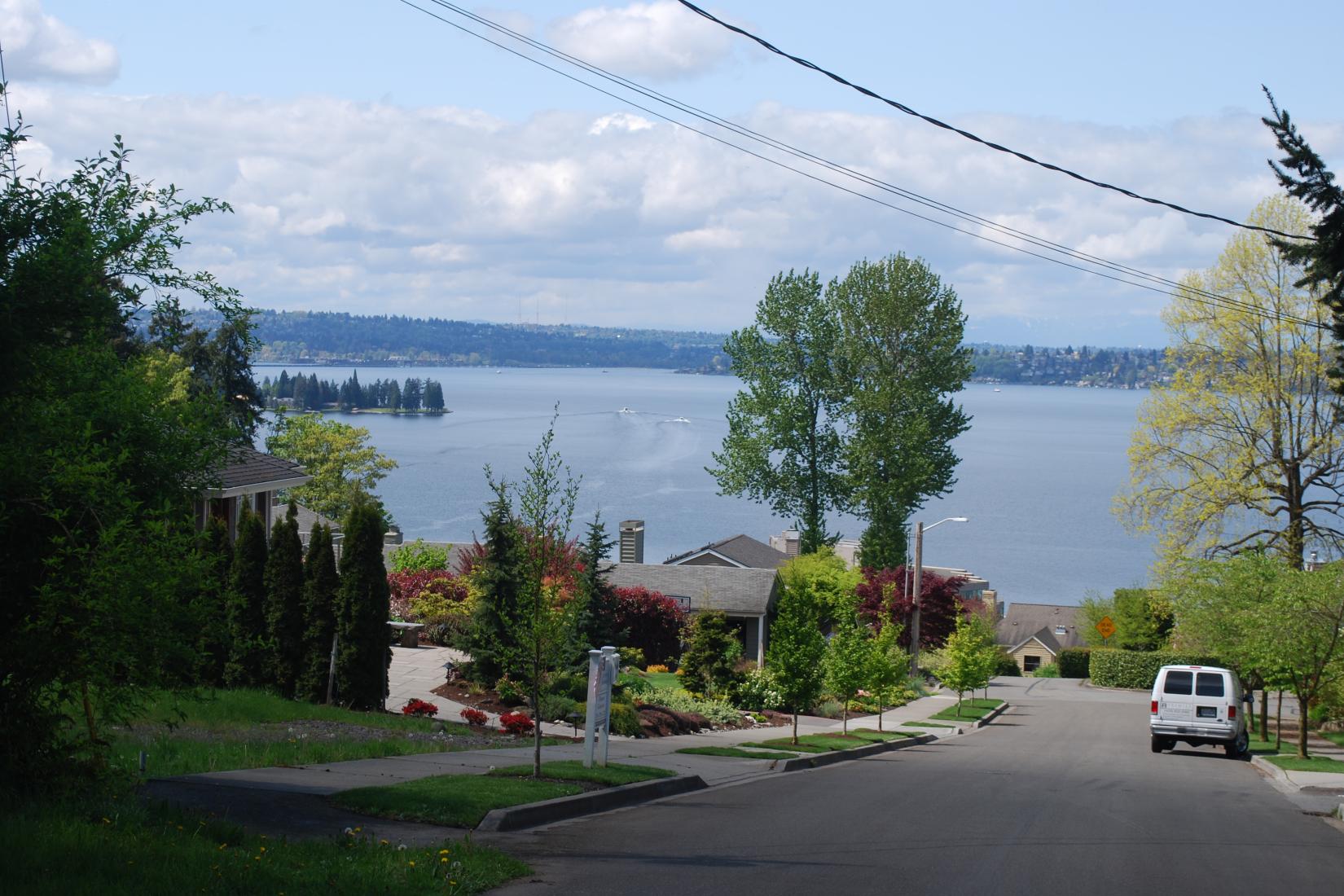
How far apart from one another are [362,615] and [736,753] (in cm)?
696

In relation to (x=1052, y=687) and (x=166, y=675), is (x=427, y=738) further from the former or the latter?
(x=1052, y=687)

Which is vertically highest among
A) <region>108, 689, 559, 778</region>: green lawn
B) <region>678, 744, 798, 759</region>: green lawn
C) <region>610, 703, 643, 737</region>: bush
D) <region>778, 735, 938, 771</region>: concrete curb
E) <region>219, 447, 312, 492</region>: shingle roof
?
<region>219, 447, 312, 492</region>: shingle roof

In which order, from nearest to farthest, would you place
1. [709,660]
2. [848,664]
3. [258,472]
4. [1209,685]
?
1. [848,664]
2. [1209,685]
3. [258,472]
4. [709,660]

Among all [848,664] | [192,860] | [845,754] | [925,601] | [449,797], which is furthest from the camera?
[925,601]

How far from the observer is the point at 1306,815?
57.4 feet

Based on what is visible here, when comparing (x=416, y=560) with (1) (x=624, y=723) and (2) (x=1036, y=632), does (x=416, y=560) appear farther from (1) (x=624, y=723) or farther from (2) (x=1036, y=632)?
(2) (x=1036, y=632)

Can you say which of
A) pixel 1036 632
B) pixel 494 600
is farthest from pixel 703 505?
pixel 494 600

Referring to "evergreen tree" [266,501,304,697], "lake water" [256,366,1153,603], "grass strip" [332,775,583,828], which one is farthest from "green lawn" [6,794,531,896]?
"lake water" [256,366,1153,603]

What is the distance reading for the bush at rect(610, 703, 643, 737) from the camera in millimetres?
23859

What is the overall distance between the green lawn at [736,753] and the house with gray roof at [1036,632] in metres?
74.3

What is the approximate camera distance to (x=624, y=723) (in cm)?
2398

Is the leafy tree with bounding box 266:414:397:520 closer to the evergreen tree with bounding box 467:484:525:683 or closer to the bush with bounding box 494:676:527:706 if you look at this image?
the evergreen tree with bounding box 467:484:525:683

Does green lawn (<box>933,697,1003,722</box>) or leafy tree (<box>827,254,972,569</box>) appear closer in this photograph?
green lawn (<box>933,697,1003,722</box>)

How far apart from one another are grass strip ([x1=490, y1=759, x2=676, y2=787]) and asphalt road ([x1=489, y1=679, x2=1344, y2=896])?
2.54 ft
